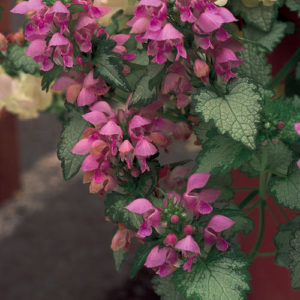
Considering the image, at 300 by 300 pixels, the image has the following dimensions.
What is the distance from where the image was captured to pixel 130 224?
0.46 meters

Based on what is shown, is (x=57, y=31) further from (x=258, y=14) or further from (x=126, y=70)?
(x=258, y=14)

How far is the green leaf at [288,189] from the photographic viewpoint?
44 cm

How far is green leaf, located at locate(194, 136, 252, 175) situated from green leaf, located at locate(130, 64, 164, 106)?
0.19 ft

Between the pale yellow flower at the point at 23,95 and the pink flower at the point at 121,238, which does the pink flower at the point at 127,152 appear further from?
the pale yellow flower at the point at 23,95

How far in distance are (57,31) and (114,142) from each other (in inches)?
3.8

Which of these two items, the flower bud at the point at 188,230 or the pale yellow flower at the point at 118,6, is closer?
the flower bud at the point at 188,230

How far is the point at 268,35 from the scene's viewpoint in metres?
0.52

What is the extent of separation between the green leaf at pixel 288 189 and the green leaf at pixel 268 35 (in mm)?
127

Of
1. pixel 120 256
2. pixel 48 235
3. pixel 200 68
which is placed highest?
pixel 200 68

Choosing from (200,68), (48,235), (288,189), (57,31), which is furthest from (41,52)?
(48,235)

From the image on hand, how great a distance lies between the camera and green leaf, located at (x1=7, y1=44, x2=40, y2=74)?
1.75 feet

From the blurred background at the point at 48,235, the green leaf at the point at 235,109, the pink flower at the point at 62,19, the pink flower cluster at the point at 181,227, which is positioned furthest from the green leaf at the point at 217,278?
the blurred background at the point at 48,235

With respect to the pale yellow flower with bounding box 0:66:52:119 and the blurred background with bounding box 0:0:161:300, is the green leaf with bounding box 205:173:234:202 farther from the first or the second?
the blurred background with bounding box 0:0:161:300

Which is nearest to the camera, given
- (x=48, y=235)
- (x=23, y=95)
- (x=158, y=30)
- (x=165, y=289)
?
(x=158, y=30)
